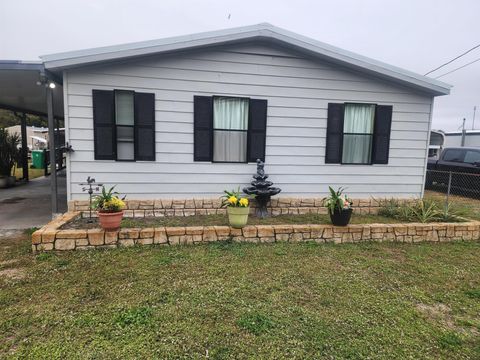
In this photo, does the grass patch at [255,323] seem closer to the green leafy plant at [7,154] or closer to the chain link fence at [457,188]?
the chain link fence at [457,188]

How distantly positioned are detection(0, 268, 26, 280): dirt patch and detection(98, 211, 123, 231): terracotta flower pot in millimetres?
950

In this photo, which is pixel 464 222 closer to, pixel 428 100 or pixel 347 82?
pixel 428 100

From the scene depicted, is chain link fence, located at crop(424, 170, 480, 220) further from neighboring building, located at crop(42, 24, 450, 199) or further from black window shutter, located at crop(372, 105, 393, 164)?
neighboring building, located at crop(42, 24, 450, 199)

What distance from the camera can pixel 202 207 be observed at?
5.47 metres

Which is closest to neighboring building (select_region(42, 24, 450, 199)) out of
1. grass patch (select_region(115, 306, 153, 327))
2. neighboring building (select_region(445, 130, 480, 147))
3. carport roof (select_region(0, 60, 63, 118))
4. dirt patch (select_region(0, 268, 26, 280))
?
carport roof (select_region(0, 60, 63, 118))

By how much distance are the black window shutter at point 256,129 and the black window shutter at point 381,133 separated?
2.25 metres

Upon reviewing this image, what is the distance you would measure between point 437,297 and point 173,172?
411cm

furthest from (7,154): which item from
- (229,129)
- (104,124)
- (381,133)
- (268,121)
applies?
(381,133)

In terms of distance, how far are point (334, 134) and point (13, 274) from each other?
207 inches

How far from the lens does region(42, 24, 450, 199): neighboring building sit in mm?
4922

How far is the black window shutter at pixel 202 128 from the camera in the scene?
523 cm

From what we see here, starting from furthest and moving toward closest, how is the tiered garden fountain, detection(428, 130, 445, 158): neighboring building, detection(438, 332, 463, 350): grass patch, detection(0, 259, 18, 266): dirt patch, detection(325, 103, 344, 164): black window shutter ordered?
1. detection(428, 130, 445, 158): neighboring building
2. detection(325, 103, 344, 164): black window shutter
3. the tiered garden fountain
4. detection(0, 259, 18, 266): dirt patch
5. detection(438, 332, 463, 350): grass patch

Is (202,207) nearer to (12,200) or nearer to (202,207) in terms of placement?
(202,207)

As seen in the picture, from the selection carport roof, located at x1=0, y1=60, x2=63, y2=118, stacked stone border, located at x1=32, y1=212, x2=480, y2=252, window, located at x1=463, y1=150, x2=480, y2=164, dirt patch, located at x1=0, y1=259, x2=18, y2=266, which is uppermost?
carport roof, located at x1=0, y1=60, x2=63, y2=118
